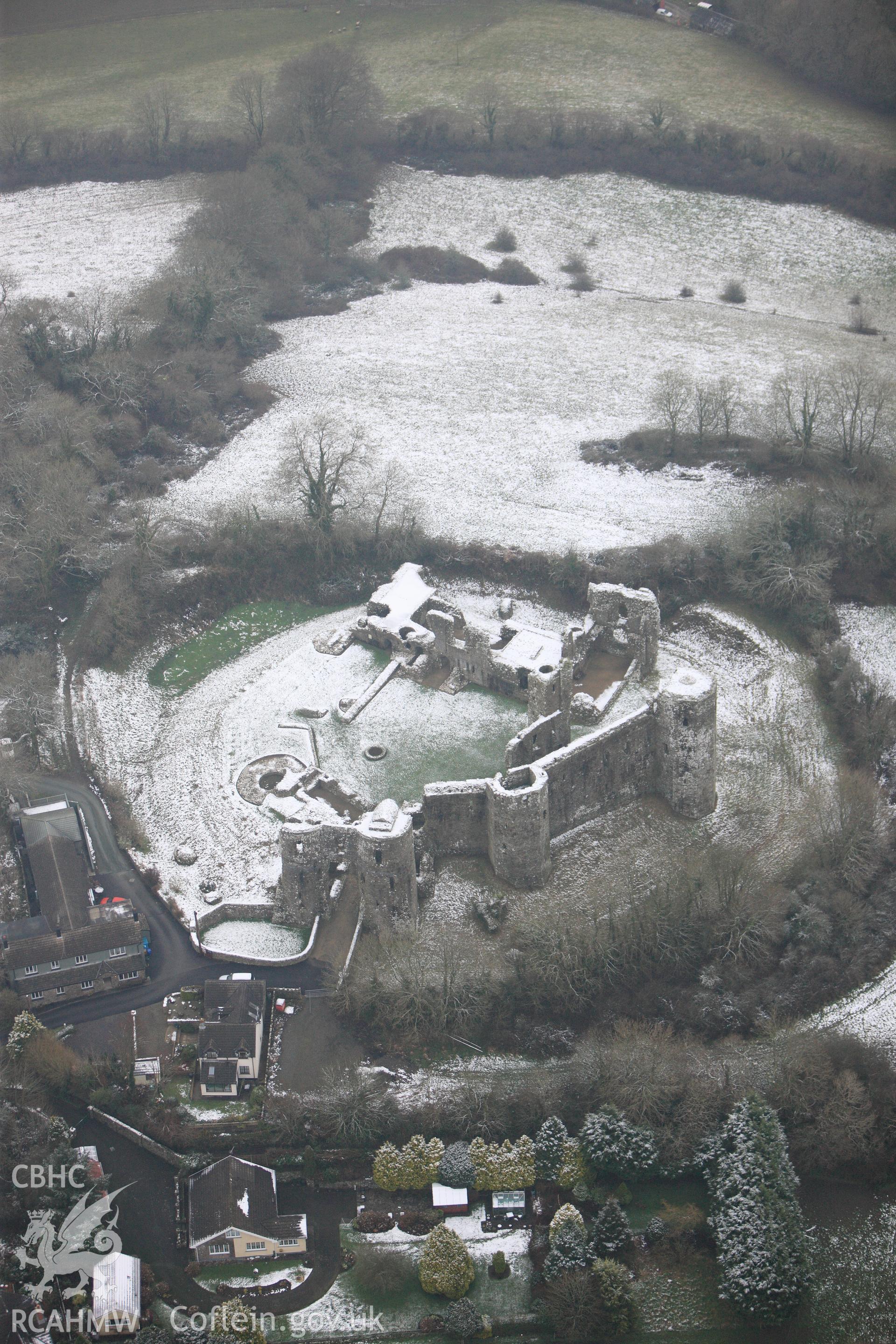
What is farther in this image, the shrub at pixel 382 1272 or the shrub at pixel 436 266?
the shrub at pixel 436 266

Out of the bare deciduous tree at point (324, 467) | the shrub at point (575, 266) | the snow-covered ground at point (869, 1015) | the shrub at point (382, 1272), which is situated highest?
the shrub at point (575, 266)

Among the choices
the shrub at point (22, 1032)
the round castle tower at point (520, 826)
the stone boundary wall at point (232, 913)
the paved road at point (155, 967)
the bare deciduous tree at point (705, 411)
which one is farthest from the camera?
the bare deciduous tree at point (705, 411)

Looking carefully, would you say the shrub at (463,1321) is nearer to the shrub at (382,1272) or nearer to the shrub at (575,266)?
the shrub at (382,1272)

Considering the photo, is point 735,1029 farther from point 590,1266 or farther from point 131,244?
point 131,244

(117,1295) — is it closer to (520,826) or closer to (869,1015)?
(520,826)

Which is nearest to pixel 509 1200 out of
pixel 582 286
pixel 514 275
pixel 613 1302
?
pixel 613 1302

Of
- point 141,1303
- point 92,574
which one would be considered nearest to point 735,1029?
point 141,1303

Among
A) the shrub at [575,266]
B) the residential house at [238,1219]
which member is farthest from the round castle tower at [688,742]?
the shrub at [575,266]
